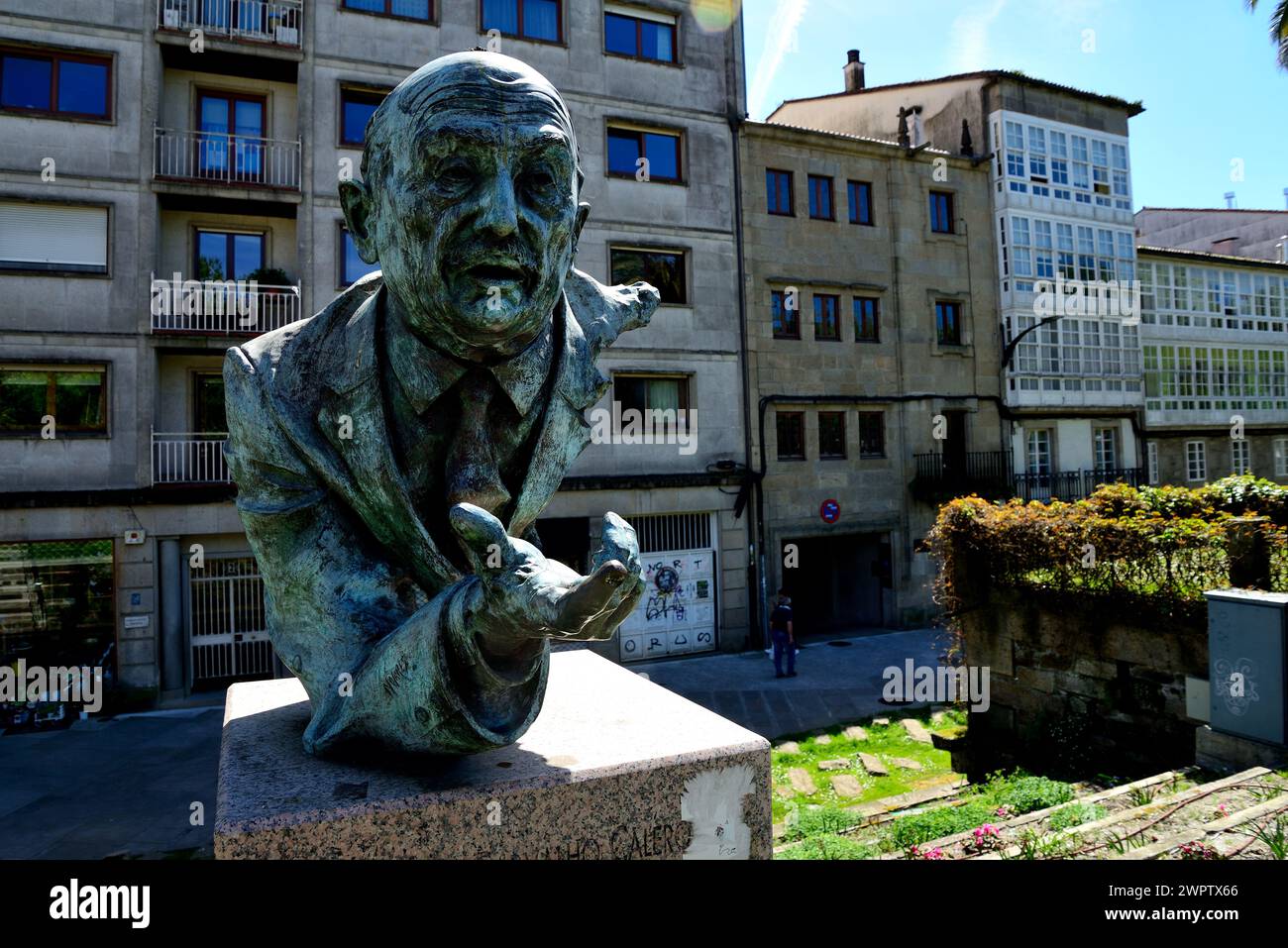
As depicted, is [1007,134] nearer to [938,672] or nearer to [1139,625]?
[938,672]

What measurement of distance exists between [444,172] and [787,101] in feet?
86.4

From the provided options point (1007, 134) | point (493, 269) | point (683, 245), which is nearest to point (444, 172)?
point (493, 269)

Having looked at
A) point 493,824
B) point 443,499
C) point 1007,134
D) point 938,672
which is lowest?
point 938,672

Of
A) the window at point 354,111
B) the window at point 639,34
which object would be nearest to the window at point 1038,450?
the window at point 639,34

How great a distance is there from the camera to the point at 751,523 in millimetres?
18141

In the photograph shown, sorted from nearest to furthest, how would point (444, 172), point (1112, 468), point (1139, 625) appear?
point (444, 172), point (1139, 625), point (1112, 468)

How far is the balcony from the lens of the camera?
20.0 meters

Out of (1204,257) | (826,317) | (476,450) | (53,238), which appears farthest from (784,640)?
(1204,257)

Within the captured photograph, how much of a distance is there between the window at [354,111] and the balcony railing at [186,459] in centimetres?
609

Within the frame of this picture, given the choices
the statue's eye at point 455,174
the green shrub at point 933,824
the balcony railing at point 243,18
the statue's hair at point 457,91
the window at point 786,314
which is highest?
the balcony railing at point 243,18

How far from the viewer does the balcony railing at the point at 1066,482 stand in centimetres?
2202

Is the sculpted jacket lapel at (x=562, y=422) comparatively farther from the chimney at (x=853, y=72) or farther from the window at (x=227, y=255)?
the chimney at (x=853, y=72)

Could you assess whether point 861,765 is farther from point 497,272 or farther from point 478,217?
point 478,217

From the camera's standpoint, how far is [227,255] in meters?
15.4
